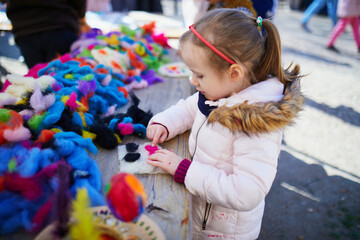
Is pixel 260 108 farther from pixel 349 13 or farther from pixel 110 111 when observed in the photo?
pixel 349 13

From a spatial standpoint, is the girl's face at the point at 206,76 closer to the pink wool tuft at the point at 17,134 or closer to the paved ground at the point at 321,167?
the paved ground at the point at 321,167

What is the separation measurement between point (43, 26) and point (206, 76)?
5.75ft

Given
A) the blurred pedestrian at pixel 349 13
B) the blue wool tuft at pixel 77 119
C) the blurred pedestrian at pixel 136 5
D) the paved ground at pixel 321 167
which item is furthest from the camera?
the blurred pedestrian at pixel 136 5

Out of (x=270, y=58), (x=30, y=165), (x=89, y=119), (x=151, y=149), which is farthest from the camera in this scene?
(x=89, y=119)

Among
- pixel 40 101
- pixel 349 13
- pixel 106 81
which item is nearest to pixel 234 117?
pixel 40 101

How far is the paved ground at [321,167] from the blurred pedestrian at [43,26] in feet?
6.63

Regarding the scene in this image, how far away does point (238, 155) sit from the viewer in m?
1.00

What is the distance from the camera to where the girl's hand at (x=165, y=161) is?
108 centimetres

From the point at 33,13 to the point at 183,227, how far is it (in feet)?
6.94

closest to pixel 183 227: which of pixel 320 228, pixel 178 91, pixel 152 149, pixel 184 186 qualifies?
pixel 184 186

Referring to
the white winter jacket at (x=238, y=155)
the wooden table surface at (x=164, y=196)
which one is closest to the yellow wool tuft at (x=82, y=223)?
the wooden table surface at (x=164, y=196)

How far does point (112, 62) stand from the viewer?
197cm

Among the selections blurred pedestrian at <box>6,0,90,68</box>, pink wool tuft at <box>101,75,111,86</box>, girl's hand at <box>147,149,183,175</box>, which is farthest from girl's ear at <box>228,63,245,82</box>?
blurred pedestrian at <box>6,0,90,68</box>

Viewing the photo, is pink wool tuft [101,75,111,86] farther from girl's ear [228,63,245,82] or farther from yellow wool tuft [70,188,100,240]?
yellow wool tuft [70,188,100,240]
